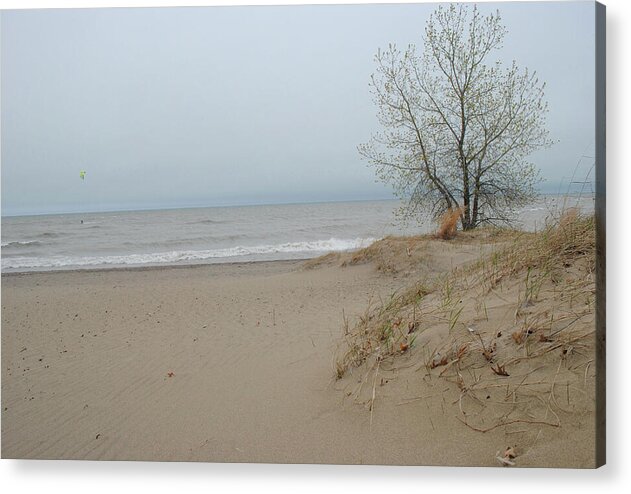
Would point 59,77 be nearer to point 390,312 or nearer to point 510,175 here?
point 390,312

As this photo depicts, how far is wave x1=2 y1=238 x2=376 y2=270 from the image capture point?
2990 mm

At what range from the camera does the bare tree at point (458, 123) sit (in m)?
2.81

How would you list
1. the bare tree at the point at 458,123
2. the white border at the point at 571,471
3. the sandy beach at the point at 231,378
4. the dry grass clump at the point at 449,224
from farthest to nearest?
the dry grass clump at the point at 449,224
the bare tree at the point at 458,123
the white border at the point at 571,471
the sandy beach at the point at 231,378

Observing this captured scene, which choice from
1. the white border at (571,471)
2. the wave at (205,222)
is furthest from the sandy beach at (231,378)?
the wave at (205,222)

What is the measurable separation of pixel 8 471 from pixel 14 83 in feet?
6.65

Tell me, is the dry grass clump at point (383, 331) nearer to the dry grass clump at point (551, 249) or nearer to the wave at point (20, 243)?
the dry grass clump at point (551, 249)

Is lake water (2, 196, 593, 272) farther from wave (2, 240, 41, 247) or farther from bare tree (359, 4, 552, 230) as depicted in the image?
bare tree (359, 4, 552, 230)

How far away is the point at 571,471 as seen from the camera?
2.64 metres

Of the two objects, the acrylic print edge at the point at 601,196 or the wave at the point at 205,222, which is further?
the wave at the point at 205,222

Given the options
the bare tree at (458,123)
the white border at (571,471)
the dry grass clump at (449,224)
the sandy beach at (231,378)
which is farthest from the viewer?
the dry grass clump at (449,224)

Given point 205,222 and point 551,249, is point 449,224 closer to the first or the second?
point 551,249

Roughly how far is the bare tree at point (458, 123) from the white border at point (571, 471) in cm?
33

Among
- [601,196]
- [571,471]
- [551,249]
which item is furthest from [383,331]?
[601,196]

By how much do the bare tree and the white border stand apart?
326 millimetres
